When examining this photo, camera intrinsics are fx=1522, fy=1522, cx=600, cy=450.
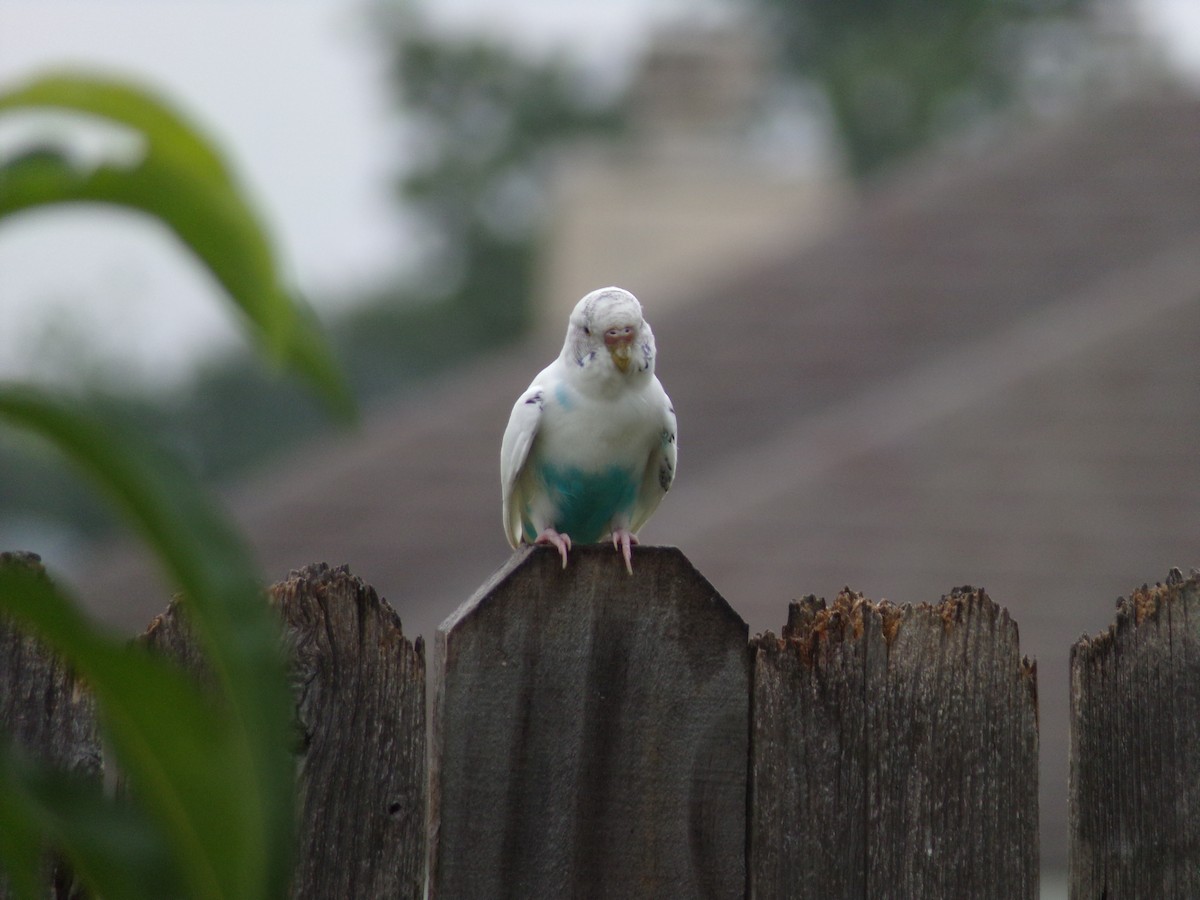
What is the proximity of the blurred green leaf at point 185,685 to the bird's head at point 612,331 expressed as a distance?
6.58 feet

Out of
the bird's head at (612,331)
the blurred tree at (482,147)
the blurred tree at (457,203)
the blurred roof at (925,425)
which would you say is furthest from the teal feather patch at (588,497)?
the blurred tree at (482,147)

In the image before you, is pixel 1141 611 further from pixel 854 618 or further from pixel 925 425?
pixel 925 425

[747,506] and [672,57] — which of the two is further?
[672,57]

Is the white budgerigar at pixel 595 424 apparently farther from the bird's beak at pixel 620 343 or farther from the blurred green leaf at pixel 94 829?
the blurred green leaf at pixel 94 829

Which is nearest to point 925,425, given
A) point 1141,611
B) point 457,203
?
point 1141,611

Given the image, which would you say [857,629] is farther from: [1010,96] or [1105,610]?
[1010,96]

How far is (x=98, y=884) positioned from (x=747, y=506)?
801 centimetres

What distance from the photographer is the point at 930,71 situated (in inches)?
1372

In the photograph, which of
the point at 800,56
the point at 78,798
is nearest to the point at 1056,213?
the point at 78,798

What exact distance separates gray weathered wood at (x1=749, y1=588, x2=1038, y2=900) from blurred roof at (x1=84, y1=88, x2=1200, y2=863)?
18.5ft

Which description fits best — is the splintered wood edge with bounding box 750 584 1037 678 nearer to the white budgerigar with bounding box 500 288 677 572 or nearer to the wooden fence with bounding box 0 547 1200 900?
the wooden fence with bounding box 0 547 1200 900

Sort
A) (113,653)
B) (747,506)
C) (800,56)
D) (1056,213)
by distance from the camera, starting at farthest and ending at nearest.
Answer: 1. (800,56)
2. (1056,213)
3. (747,506)
4. (113,653)

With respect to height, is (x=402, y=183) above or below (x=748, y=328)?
above

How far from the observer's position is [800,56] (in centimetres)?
3925
